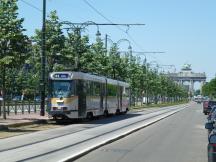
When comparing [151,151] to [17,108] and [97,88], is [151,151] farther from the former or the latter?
[17,108]

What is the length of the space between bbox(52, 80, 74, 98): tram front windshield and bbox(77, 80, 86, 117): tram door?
0.88m

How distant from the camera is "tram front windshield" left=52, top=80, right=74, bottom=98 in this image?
37.8 m

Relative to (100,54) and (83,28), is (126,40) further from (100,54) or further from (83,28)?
(83,28)

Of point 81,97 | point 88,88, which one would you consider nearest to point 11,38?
point 81,97

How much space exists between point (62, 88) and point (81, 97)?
1801 millimetres

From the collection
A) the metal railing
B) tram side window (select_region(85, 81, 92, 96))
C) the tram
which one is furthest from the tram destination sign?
the metal railing

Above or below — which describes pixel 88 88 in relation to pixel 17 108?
above

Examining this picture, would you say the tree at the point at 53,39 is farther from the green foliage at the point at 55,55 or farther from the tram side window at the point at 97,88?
the tram side window at the point at 97,88

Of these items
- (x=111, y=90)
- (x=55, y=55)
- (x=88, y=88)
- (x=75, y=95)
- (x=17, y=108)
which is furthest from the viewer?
(x=17, y=108)

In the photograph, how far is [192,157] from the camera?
59.2ft

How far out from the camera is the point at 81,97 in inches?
1543

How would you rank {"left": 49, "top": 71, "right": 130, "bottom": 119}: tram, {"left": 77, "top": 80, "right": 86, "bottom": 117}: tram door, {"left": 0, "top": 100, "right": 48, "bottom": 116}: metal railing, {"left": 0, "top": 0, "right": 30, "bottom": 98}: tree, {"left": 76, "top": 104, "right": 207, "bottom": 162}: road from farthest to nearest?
{"left": 0, "top": 100, "right": 48, "bottom": 116}: metal railing
{"left": 77, "top": 80, "right": 86, "bottom": 117}: tram door
{"left": 49, "top": 71, "right": 130, "bottom": 119}: tram
{"left": 0, "top": 0, "right": 30, "bottom": 98}: tree
{"left": 76, "top": 104, "right": 207, "bottom": 162}: road

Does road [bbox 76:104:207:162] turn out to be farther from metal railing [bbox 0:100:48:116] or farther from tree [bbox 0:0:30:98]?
metal railing [bbox 0:100:48:116]

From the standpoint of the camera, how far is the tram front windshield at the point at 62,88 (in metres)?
37.8
